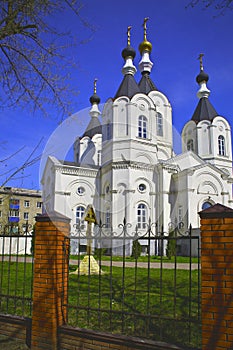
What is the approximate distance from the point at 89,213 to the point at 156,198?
103cm

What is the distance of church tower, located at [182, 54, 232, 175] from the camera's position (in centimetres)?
2547

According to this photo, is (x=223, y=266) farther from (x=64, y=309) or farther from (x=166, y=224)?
(x=64, y=309)

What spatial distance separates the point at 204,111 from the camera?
26.7 meters

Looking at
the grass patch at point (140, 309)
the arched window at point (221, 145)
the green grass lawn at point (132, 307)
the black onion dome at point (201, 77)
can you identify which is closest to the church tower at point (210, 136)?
the arched window at point (221, 145)

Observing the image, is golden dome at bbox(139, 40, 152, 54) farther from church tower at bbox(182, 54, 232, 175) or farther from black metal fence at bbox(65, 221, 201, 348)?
black metal fence at bbox(65, 221, 201, 348)

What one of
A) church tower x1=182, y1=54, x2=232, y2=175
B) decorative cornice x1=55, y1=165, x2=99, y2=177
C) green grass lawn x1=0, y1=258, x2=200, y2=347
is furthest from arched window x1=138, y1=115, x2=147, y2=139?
church tower x1=182, y1=54, x2=232, y2=175

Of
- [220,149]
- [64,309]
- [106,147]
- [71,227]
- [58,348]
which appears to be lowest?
[58,348]

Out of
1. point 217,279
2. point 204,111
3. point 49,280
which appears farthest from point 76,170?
point 204,111

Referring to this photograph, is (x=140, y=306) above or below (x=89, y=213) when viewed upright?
below

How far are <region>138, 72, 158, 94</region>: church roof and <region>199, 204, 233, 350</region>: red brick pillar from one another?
22780mm

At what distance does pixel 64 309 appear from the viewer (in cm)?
432

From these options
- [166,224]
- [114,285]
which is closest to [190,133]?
[114,285]

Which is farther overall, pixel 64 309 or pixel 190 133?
pixel 190 133

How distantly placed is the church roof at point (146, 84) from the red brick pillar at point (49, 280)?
72.4 feet
